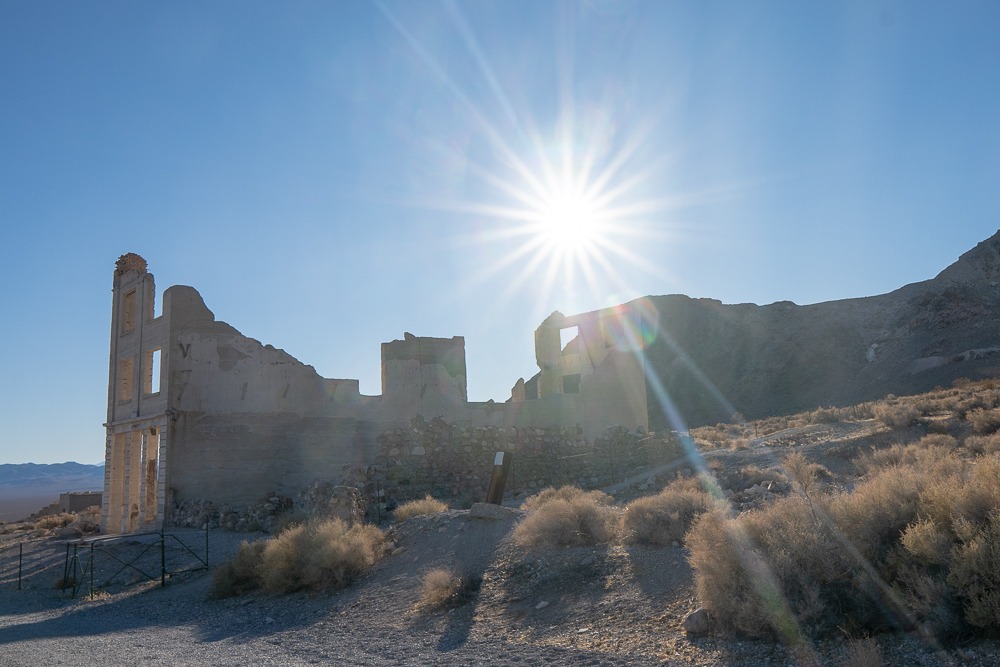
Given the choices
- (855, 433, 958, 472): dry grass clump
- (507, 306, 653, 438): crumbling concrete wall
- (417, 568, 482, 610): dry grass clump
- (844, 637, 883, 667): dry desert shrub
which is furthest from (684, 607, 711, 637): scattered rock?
(507, 306, 653, 438): crumbling concrete wall

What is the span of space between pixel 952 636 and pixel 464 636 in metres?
4.91

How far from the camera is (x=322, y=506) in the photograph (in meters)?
16.6

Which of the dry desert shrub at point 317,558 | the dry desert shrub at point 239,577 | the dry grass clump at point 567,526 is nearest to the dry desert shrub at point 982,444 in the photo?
the dry grass clump at point 567,526

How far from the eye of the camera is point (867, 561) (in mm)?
6801

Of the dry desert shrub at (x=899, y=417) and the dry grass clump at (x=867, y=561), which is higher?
the dry desert shrub at (x=899, y=417)

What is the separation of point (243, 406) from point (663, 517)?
17.8 meters

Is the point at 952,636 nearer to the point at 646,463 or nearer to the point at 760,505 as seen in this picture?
the point at 760,505

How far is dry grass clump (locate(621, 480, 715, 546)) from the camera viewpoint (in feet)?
32.7

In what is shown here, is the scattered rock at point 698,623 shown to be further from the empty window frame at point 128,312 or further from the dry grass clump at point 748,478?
the empty window frame at point 128,312

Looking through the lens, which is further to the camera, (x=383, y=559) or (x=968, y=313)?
(x=968, y=313)

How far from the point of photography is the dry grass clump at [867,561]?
5.81m

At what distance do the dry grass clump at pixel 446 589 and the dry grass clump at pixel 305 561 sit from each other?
2318mm

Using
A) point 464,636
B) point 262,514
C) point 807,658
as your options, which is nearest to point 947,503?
point 807,658

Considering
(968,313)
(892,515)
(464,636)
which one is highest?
(968,313)
